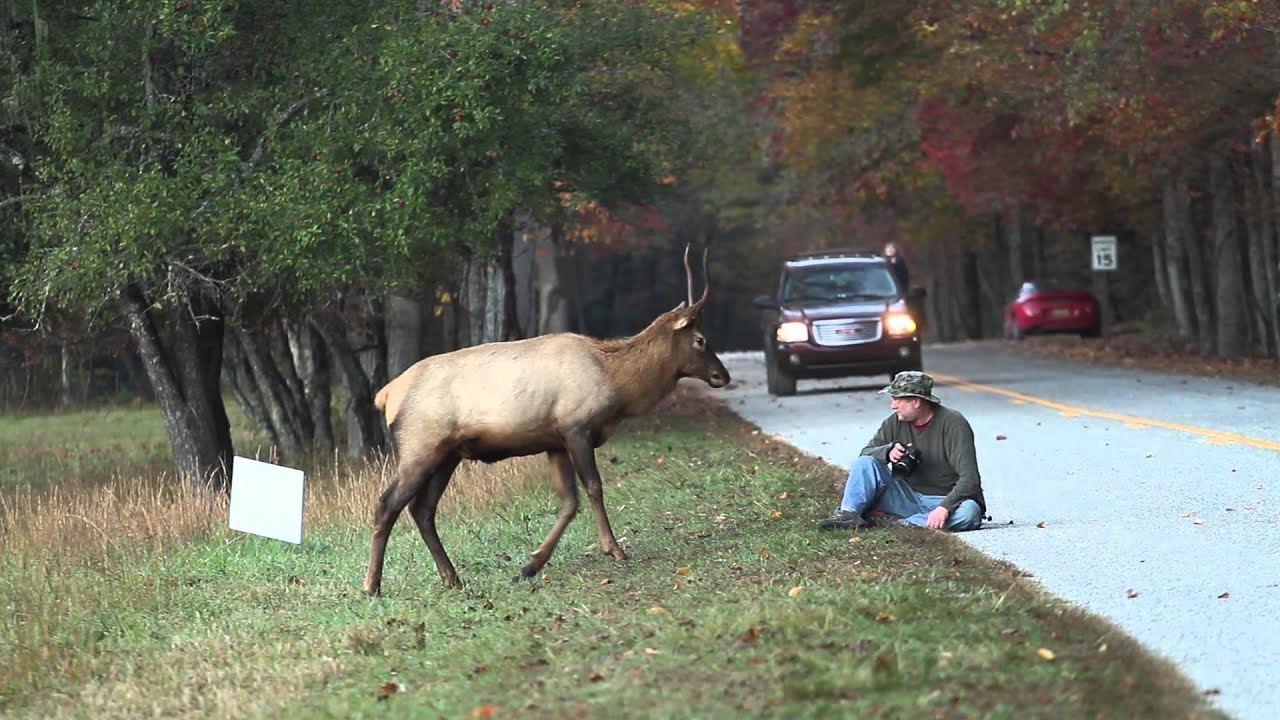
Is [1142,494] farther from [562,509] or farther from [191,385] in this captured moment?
[191,385]

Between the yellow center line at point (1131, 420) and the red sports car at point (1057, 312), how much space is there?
2259cm

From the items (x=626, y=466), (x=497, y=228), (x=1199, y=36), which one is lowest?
(x=626, y=466)

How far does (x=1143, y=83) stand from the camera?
28.8 meters

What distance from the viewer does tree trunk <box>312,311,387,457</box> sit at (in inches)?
1069

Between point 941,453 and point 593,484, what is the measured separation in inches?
93.9

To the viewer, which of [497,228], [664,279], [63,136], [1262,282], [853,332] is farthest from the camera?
[664,279]

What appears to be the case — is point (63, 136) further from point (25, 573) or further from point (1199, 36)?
point (1199, 36)

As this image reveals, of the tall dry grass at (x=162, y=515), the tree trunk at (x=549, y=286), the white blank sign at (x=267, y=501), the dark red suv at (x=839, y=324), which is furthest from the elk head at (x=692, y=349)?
the tree trunk at (x=549, y=286)

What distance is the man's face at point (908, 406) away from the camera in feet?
41.2

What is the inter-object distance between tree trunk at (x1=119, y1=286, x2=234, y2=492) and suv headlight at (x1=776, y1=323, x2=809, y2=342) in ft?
27.8

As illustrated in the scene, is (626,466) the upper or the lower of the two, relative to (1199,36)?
lower

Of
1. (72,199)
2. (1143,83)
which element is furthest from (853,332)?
(72,199)

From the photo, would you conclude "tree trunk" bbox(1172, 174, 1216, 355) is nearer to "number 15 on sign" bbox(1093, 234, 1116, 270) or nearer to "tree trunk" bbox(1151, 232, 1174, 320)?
"number 15 on sign" bbox(1093, 234, 1116, 270)

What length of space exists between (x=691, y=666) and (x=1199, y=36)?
73.3 ft
